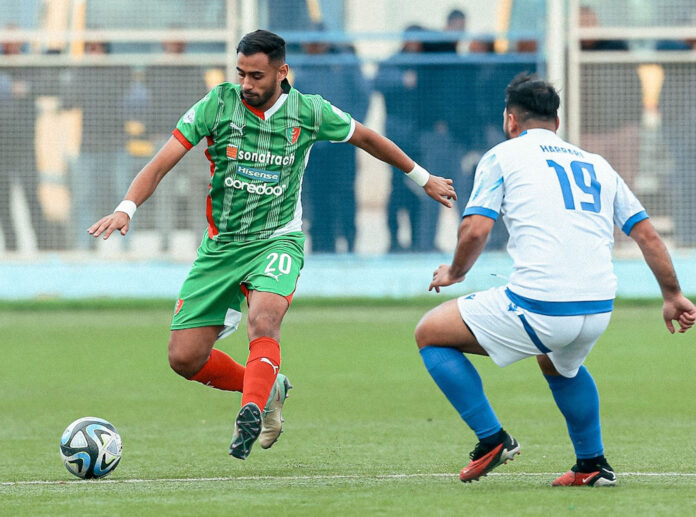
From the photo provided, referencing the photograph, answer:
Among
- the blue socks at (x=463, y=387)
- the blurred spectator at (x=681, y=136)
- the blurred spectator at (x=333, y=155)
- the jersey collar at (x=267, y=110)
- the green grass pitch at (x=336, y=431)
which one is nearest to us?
the green grass pitch at (x=336, y=431)

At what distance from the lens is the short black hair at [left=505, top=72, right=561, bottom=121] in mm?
5836

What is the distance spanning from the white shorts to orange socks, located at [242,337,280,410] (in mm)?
1054

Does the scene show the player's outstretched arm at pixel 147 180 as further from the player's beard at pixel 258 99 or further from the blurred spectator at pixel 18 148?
the blurred spectator at pixel 18 148

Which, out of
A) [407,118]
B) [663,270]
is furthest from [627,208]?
[407,118]

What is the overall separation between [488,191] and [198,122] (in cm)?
181

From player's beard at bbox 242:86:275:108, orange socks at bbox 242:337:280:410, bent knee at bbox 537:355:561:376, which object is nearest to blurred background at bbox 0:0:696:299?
player's beard at bbox 242:86:275:108

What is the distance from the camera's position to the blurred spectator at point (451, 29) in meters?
19.6

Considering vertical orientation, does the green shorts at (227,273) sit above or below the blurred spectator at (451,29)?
below

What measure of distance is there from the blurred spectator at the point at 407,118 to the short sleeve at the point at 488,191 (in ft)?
44.9

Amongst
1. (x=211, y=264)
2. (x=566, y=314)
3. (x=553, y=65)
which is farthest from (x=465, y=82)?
(x=566, y=314)

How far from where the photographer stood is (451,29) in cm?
1962

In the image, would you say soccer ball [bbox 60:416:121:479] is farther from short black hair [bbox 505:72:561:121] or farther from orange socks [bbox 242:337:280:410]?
short black hair [bbox 505:72:561:121]

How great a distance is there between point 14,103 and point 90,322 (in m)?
5.42

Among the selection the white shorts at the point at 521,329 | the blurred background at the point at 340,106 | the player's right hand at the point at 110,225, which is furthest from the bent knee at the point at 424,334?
the blurred background at the point at 340,106
